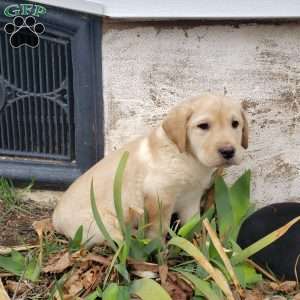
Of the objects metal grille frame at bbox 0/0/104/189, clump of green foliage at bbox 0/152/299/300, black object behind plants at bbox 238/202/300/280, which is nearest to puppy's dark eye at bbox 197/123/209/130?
clump of green foliage at bbox 0/152/299/300

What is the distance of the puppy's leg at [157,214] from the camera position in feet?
9.84

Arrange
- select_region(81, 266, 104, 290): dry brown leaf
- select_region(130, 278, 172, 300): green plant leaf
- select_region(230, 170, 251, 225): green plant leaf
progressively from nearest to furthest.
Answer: select_region(130, 278, 172, 300): green plant leaf → select_region(81, 266, 104, 290): dry brown leaf → select_region(230, 170, 251, 225): green plant leaf

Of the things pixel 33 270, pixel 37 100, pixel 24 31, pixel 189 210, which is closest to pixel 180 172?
pixel 189 210

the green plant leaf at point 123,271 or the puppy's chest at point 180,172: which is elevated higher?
the puppy's chest at point 180,172

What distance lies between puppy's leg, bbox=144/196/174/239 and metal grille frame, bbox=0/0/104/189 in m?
0.70

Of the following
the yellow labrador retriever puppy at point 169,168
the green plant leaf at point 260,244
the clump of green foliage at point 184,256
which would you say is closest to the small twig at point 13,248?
the clump of green foliage at point 184,256

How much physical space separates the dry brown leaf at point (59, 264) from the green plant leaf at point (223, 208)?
0.78 metres

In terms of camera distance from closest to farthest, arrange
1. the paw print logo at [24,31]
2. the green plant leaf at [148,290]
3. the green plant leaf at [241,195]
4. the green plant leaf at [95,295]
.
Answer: the green plant leaf at [148,290] < the green plant leaf at [95,295] < the green plant leaf at [241,195] < the paw print logo at [24,31]

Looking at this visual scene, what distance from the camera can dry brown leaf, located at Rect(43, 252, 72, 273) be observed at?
291 cm

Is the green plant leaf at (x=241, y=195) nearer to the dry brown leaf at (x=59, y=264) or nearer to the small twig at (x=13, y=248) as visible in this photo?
the dry brown leaf at (x=59, y=264)

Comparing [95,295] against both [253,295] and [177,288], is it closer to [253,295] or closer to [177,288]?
[177,288]

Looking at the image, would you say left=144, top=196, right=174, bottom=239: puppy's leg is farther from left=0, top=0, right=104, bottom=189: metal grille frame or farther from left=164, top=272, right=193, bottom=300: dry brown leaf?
left=0, top=0, right=104, bottom=189: metal grille frame

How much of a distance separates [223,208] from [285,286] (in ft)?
1.61

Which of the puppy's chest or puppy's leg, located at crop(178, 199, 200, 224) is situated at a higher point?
the puppy's chest
